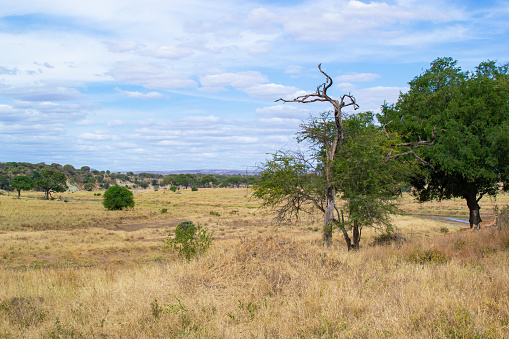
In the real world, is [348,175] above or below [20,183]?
above

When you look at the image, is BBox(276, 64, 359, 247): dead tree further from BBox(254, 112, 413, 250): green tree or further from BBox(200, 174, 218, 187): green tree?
BBox(200, 174, 218, 187): green tree

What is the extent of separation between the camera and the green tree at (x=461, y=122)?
701 inches

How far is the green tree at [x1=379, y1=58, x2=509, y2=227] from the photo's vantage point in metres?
17.8

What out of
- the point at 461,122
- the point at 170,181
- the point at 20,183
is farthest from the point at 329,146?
the point at 170,181

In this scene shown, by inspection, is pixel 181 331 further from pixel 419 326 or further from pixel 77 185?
pixel 77 185

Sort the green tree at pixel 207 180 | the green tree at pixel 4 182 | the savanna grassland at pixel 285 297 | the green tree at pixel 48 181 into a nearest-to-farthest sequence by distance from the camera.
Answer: the savanna grassland at pixel 285 297, the green tree at pixel 48 181, the green tree at pixel 4 182, the green tree at pixel 207 180

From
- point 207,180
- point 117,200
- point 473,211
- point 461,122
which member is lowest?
point 117,200

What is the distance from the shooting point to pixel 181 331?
530 centimetres

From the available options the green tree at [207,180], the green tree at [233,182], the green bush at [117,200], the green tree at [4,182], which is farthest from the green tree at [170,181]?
the green bush at [117,200]

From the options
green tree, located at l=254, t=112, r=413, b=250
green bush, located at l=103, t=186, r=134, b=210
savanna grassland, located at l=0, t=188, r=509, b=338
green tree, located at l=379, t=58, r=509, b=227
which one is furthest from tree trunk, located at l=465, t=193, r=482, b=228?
green bush, located at l=103, t=186, r=134, b=210

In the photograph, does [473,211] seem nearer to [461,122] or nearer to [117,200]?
[461,122]

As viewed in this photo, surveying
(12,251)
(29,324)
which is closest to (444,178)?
(29,324)

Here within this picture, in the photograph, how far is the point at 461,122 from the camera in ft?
60.4

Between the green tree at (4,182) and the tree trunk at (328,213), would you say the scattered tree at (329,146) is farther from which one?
the green tree at (4,182)
